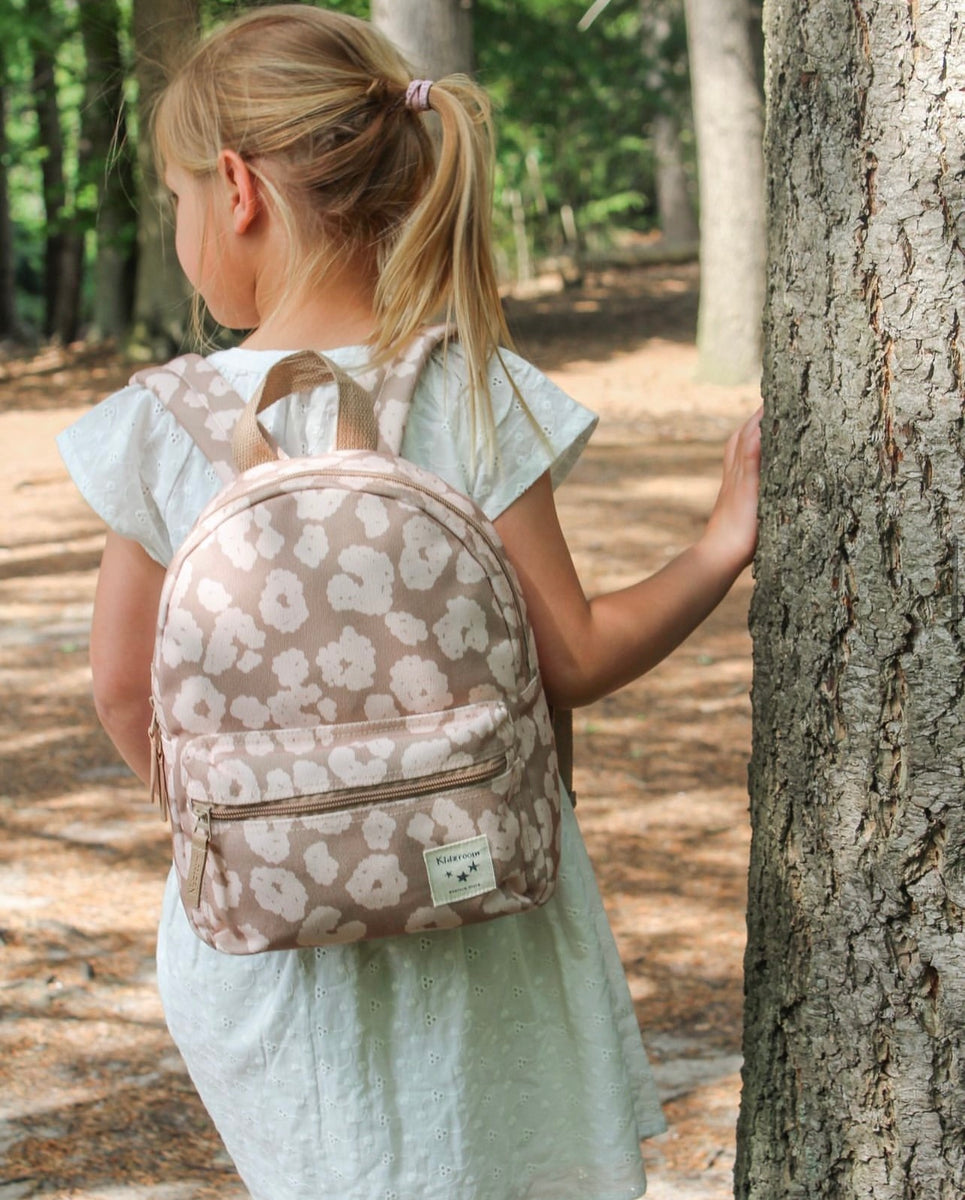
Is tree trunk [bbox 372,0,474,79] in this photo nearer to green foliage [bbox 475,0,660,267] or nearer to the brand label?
the brand label

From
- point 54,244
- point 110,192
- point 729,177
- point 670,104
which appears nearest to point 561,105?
point 670,104

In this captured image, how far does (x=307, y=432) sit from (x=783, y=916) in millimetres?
805

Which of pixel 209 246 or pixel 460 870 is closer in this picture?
pixel 460 870

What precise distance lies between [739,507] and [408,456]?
16.8 inches

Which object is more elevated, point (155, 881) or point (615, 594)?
point (615, 594)

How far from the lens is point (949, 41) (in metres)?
1.49

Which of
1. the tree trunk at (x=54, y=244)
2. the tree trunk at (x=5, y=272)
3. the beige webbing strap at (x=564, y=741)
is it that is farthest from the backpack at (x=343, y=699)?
the tree trunk at (x=5, y=272)

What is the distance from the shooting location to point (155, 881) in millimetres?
4184

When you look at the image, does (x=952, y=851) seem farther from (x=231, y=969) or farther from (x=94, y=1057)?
(x=94, y=1057)

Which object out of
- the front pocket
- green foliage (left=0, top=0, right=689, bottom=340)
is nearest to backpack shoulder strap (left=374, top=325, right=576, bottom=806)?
the front pocket

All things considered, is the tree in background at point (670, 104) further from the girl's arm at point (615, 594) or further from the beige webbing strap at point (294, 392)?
the beige webbing strap at point (294, 392)

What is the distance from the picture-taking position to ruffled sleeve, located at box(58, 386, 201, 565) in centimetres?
174

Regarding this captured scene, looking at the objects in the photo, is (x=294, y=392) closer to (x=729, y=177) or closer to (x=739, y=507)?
(x=739, y=507)

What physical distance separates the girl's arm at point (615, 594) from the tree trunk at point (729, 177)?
10254 mm
